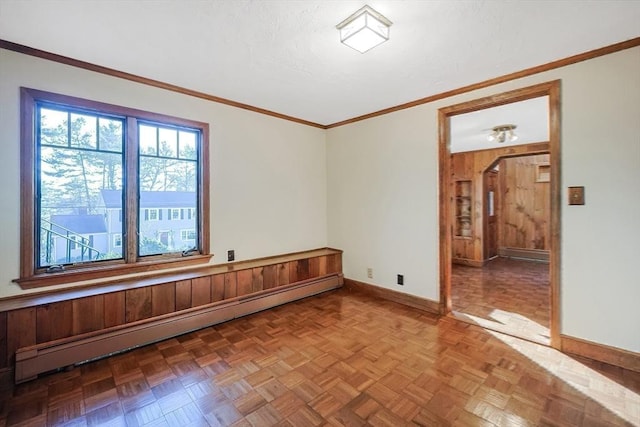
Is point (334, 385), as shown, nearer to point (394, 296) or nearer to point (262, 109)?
point (394, 296)

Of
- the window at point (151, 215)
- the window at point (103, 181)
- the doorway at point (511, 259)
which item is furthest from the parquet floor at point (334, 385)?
the window at point (151, 215)

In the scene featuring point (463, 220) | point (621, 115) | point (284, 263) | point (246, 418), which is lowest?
point (246, 418)

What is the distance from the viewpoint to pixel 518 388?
185 cm

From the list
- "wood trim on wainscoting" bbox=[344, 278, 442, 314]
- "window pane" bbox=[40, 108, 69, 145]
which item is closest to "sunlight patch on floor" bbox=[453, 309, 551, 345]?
"wood trim on wainscoting" bbox=[344, 278, 442, 314]

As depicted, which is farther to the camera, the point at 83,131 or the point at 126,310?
the point at 83,131

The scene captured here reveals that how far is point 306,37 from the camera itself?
2027 mm

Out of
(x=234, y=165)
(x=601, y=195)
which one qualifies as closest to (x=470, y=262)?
(x=601, y=195)

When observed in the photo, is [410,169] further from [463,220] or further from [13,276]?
[13,276]

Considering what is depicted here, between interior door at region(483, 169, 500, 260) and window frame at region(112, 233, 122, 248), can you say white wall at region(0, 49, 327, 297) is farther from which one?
interior door at region(483, 169, 500, 260)

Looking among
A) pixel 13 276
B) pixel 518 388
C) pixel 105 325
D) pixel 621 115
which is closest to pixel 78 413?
pixel 105 325

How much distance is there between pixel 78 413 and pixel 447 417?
6.86 feet

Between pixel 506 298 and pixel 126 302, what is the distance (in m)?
4.13

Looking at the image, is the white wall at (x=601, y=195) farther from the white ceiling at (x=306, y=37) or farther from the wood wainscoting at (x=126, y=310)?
the wood wainscoting at (x=126, y=310)

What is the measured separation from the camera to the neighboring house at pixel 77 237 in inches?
91.5
